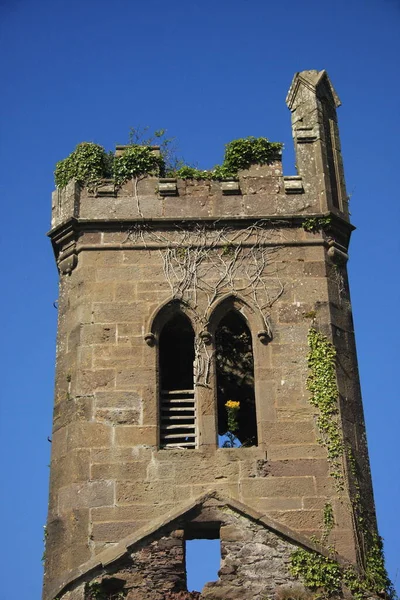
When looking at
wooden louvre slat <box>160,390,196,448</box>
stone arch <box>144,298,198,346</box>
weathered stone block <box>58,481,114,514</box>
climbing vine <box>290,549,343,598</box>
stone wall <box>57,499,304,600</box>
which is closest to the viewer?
stone wall <box>57,499,304,600</box>

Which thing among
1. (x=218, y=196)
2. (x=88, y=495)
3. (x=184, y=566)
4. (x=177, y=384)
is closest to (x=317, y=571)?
(x=184, y=566)

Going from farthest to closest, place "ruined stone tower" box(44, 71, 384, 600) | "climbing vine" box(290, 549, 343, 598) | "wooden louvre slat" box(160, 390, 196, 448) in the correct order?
"wooden louvre slat" box(160, 390, 196, 448), "ruined stone tower" box(44, 71, 384, 600), "climbing vine" box(290, 549, 343, 598)

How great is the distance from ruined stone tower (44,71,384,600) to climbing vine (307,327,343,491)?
0.02 metres

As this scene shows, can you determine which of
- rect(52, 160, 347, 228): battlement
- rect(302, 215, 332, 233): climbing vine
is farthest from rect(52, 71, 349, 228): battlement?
rect(302, 215, 332, 233): climbing vine

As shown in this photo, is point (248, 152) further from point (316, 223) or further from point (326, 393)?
point (326, 393)

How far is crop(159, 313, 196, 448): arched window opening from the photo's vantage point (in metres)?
16.7

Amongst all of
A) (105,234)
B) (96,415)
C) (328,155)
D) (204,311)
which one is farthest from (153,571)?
(328,155)

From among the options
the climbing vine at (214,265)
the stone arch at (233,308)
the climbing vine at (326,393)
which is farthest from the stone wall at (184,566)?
the stone arch at (233,308)

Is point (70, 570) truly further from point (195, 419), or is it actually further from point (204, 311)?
point (204, 311)

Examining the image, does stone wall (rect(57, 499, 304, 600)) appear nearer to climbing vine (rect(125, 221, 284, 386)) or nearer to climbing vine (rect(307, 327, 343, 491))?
climbing vine (rect(307, 327, 343, 491))

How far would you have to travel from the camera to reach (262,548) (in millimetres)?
15352

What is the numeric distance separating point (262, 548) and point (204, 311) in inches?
137

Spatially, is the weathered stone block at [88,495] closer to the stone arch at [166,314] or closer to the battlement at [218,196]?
the stone arch at [166,314]

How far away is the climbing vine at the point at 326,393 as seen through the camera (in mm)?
16219
